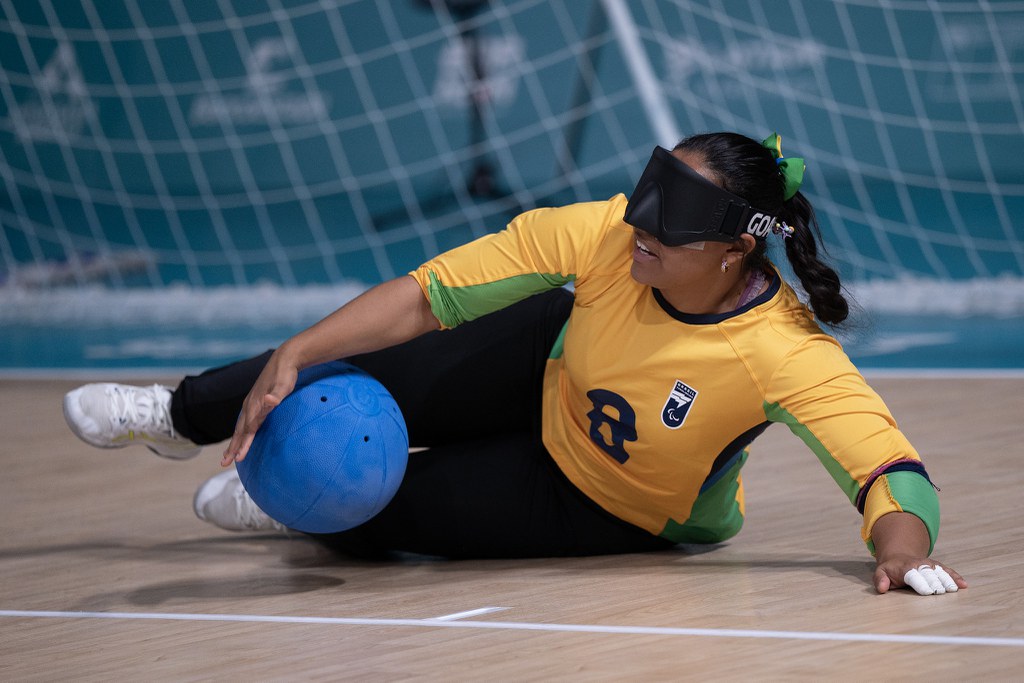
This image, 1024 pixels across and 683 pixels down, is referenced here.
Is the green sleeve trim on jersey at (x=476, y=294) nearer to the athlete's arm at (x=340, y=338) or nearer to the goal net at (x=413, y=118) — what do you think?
the athlete's arm at (x=340, y=338)

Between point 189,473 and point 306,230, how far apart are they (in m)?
4.60

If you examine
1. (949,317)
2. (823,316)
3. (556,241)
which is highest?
(556,241)

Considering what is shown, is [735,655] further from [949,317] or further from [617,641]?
[949,317]

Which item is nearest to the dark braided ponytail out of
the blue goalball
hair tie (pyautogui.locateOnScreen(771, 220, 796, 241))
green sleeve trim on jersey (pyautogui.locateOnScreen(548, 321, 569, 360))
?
hair tie (pyautogui.locateOnScreen(771, 220, 796, 241))

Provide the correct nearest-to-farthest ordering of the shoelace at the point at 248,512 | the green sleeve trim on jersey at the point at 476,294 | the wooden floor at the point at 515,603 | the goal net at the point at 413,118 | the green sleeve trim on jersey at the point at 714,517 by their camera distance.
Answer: the wooden floor at the point at 515,603
the green sleeve trim on jersey at the point at 476,294
the green sleeve trim on jersey at the point at 714,517
the shoelace at the point at 248,512
the goal net at the point at 413,118

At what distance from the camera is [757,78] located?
779 cm

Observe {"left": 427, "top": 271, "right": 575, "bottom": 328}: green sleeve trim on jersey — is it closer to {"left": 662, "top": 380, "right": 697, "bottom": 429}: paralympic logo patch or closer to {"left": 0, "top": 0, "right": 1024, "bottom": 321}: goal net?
{"left": 662, "top": 380, "right": 697, "bottom": 429}: paralympic logo patch

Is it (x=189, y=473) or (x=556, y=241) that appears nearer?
(x=556, y=241)

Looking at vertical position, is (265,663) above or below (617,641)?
above

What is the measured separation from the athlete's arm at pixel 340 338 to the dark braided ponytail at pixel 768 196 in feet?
1.76

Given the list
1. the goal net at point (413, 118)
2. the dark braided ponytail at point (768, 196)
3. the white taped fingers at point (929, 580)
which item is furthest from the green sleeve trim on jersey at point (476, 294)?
the goal net at point (413, 118)

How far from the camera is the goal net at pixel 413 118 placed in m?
7.51

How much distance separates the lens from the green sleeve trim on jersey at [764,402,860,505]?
2.17m

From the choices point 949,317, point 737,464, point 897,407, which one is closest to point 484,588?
point 737,464
